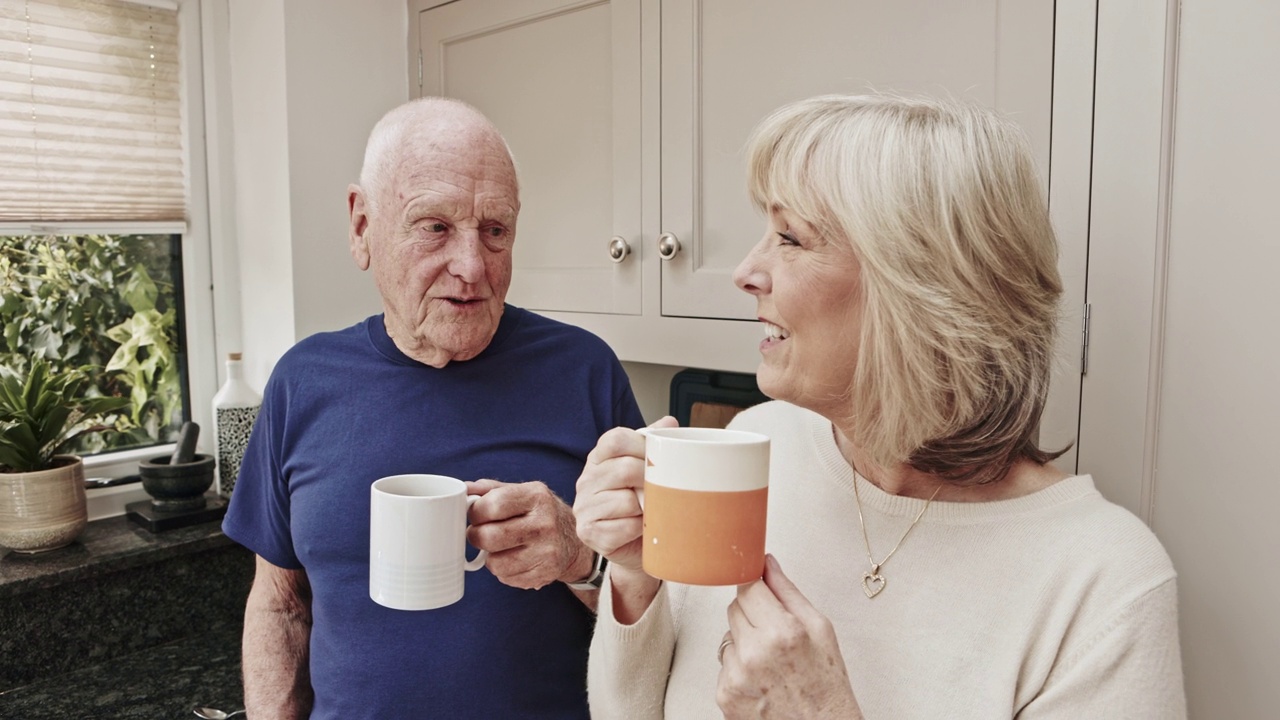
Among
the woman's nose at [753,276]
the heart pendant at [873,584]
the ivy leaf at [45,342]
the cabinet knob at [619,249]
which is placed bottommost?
the heart pendant at [873,584]

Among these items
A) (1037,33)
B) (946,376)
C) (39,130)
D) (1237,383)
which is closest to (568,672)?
(946,376)

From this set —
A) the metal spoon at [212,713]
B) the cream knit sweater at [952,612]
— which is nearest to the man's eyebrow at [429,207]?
the cream knit sweater at [952,612]

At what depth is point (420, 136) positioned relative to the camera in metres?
1.23

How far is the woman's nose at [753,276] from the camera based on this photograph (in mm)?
895

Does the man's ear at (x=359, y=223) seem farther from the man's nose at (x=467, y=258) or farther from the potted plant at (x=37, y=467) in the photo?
the potted plant at (x=37, y=467)

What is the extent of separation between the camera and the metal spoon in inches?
60.1

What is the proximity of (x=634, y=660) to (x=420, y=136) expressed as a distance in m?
0.74

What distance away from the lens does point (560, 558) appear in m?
1.07

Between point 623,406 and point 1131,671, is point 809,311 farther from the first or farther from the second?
point 623,406

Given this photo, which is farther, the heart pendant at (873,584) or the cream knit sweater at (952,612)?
the heart pendant at (873,584)

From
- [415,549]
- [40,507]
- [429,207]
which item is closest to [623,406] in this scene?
[429,207]

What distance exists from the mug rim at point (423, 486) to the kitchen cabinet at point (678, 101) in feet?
2.24

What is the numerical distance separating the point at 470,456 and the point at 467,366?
0.14 metres

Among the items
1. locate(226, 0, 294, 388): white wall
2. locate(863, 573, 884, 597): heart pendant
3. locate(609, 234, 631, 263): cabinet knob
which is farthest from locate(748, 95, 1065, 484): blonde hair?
locate(226, 0, 294, 388): white wall
